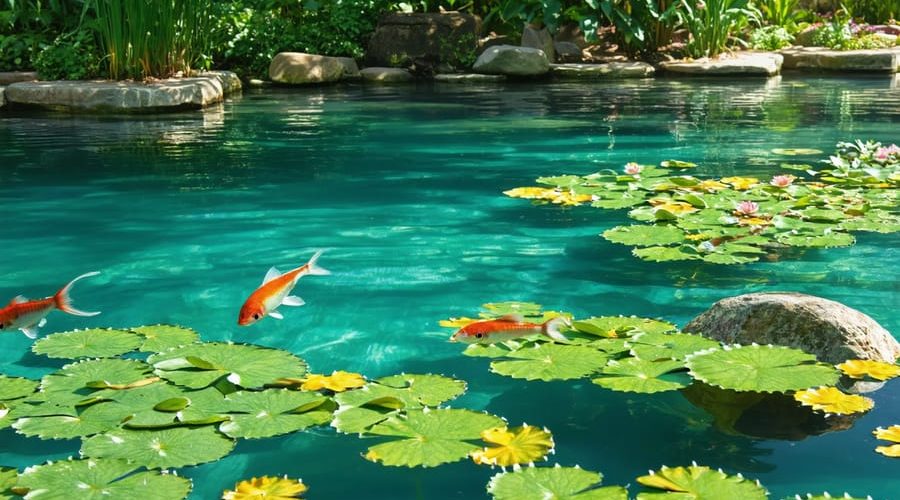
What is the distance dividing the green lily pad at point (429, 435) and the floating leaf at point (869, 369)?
113cm

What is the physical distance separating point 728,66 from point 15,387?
12742 millimetres

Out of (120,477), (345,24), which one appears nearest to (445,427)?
(120,477)

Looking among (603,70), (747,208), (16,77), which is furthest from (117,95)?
(747,208)

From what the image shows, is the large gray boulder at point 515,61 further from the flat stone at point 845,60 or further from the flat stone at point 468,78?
the flat stone at point 845,60

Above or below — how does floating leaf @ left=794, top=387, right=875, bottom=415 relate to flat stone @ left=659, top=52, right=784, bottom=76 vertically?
below

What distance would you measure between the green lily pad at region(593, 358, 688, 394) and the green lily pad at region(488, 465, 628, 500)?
59 cm

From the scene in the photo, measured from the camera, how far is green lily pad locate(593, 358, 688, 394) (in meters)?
3.02

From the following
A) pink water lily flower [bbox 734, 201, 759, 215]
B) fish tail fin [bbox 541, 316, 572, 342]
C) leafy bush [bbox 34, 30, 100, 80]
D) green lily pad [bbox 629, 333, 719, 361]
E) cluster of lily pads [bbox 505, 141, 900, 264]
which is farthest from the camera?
leafy bush [bbox 34, 30, 100, 80]

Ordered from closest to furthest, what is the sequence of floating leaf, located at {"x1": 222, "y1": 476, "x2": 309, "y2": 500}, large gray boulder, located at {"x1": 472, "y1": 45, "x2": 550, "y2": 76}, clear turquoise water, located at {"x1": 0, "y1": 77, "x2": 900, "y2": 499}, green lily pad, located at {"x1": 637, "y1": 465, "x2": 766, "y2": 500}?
1. green lily pad, located at {"x1": 637, "y1": 465, "x2": 766, "y2": 500}
2. floating leaf, located at {"x1": 222, "y1": 476, "x2": 309, "y2": 500}
3. clear turquoise water, located at {"x1": 0, "y1": 77, "x2": 900, "y2": 499}
4. large gray boulder, located at {"x1": 472, "y1": 45, "x2": 550, "y2": 76}

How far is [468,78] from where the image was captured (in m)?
14.5

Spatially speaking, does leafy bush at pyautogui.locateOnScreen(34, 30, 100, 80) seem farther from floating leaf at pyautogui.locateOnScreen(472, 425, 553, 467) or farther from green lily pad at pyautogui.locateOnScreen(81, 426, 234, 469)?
floating leaf at pyautogui.locateOnScreen(472, 425, 553, 467)

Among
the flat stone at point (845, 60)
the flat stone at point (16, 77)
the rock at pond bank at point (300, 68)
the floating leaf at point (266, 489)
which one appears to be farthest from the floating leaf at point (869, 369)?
the flat stone at point (845, 60)

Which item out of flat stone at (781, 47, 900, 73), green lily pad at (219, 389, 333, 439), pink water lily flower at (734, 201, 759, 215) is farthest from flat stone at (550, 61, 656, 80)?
green lily pad at (219, 389, 333, 439)

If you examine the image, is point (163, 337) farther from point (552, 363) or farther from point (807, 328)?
point (807, 328)
